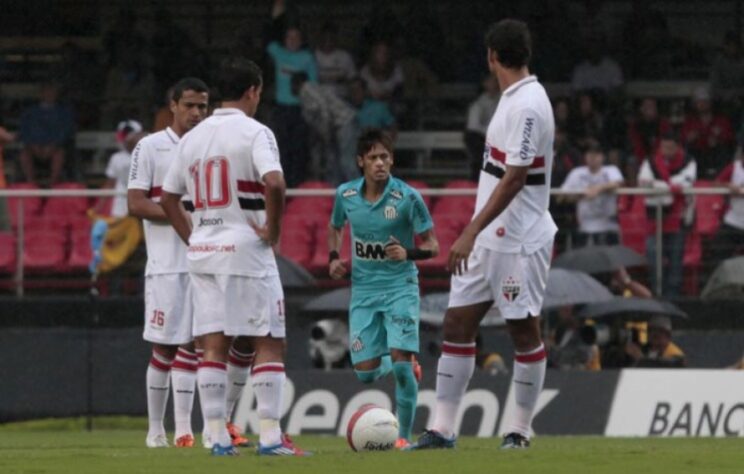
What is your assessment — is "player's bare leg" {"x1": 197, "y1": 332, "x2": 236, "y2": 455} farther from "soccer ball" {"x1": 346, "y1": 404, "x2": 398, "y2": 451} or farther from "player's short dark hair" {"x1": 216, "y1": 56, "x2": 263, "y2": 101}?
"player's short dark hair" {"x1": 216, "y1": 56, "x2": 263, "y2": 101}

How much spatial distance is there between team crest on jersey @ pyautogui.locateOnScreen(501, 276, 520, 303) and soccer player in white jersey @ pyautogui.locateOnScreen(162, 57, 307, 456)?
1.27 m

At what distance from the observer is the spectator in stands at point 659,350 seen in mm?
18297

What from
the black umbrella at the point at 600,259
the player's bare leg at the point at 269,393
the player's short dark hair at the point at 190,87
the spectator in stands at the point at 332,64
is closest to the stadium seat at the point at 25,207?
the black umbrella at the point at 600,259

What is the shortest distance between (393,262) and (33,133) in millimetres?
12243

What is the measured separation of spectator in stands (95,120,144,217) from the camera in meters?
19.9

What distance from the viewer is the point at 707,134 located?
77.0ft

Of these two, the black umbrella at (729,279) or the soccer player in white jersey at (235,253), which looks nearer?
the soccer player in white jersey at (235,253)

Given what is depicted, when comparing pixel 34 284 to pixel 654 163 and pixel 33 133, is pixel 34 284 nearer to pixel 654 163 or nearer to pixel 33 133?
pixel 33 133

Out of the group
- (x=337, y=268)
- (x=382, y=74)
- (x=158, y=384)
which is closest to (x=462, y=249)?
(x=337, y=268)

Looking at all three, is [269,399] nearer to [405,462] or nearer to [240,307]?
[240,307]

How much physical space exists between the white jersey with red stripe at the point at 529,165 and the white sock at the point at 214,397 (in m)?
1.68

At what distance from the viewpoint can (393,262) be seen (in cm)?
1323

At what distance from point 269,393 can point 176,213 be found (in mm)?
1377

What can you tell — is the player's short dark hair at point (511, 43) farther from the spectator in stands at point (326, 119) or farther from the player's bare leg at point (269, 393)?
the spectator in stands at point (326, 119)
